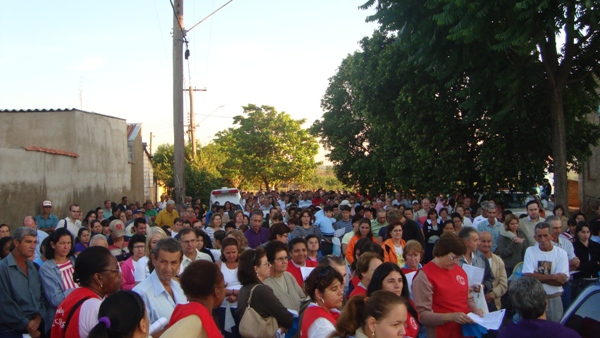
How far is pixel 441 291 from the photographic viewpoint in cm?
604

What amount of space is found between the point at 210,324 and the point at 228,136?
186ft

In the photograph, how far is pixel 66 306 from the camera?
14.3 ft

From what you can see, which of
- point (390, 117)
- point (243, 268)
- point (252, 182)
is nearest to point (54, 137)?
point (390, 117)

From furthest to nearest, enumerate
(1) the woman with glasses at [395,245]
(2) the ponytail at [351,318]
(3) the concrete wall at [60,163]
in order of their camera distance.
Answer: (3) the concrete wall at [60,163] → (1) the woman with glasses at [395,245] → (2) the ponytail at [351,318]

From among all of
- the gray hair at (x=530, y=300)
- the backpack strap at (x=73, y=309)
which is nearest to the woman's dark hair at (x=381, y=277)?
the gray hair at (x=530, y=300)

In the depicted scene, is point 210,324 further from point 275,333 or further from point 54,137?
point 54,137

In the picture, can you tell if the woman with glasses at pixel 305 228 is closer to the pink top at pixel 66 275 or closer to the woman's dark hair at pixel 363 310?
the pink top at pixel 66 275

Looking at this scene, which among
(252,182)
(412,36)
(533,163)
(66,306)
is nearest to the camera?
(66,306)

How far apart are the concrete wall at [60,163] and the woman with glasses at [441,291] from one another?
483 inches

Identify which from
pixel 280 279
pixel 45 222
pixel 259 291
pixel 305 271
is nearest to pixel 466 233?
pixel 305 271

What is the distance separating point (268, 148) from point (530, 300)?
53.8m

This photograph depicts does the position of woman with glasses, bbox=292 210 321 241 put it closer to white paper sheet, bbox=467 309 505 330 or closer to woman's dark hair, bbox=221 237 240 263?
woman's dark hair, bbox=221 237 240 263

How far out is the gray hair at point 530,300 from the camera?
180 inches

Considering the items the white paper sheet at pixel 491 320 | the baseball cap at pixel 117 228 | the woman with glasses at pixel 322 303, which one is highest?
the baseball cap at pixel 117 228
